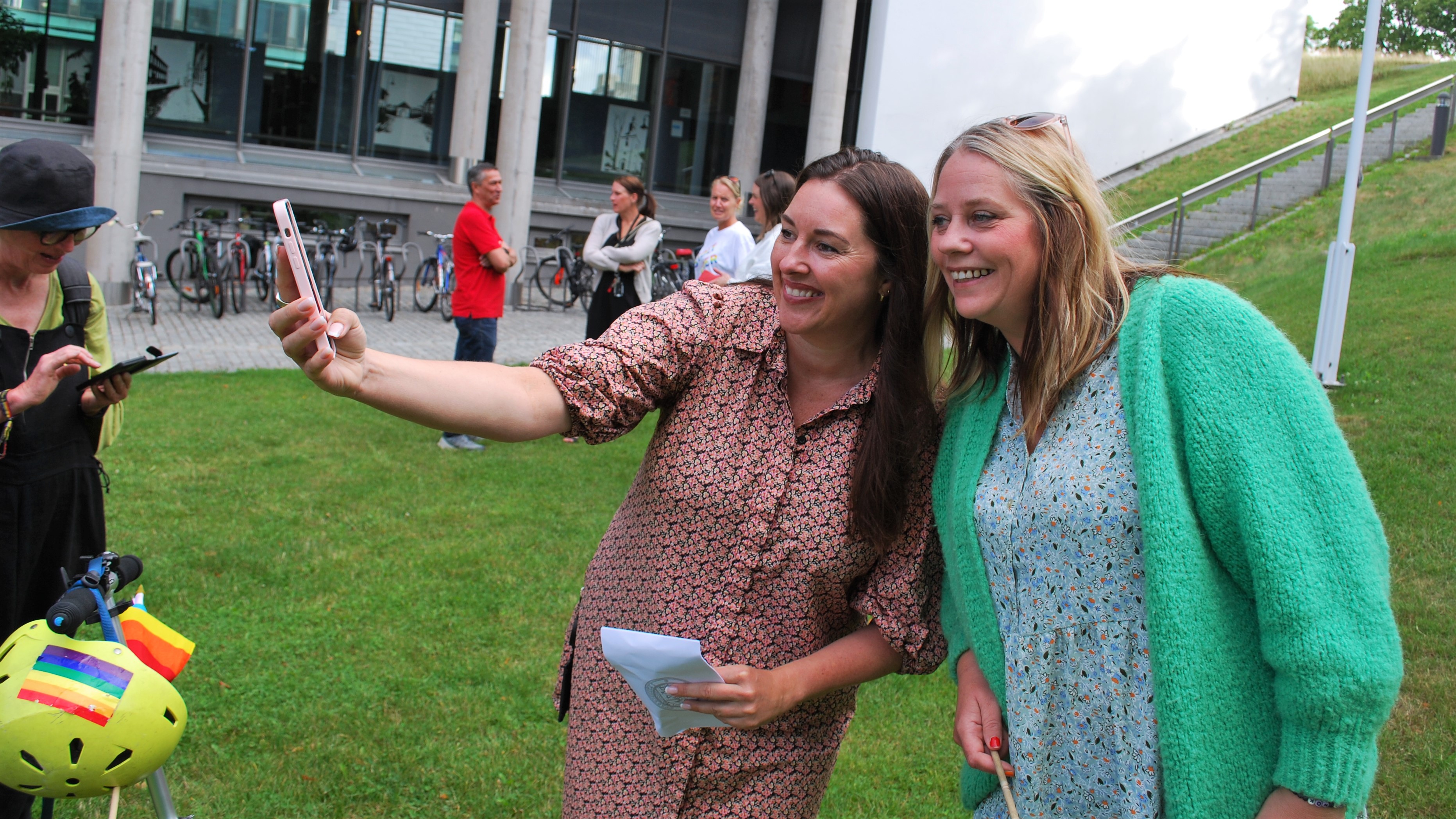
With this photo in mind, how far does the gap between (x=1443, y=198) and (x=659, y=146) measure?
48.1ft

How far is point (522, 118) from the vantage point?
58.6 feet

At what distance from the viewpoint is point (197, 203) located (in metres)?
17.4

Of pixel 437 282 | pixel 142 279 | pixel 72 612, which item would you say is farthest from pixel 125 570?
pixel 437 282

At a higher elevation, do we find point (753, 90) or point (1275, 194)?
point (753, 90)

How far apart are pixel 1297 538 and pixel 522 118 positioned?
57.6ft

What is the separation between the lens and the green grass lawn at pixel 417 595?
415cm

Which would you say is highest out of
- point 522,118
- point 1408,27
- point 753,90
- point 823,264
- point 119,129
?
point 1408,27

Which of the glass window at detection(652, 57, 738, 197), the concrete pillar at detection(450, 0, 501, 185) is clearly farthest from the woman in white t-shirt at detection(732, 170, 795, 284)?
the glass window at detection(652, 57, 738, 197)

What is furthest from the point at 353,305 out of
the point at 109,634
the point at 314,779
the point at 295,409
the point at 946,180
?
the point at 946,180

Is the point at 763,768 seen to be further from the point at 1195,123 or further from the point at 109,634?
the point at 1195,123

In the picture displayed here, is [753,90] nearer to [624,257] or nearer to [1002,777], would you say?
[624,257]

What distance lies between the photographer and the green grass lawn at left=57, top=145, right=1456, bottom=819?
415 cm

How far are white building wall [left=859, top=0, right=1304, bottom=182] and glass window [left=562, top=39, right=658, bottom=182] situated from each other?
4.95m

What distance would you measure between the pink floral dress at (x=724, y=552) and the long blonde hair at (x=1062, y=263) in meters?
0.41
